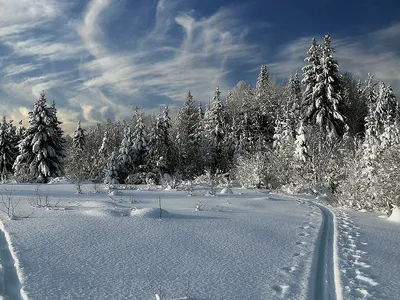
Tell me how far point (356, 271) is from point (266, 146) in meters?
27.6

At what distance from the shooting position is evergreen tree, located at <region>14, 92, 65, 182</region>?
114 feet

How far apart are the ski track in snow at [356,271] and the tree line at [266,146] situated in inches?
201

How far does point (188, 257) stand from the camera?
19.3ft

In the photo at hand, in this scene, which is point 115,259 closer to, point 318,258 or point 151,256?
point 151,256

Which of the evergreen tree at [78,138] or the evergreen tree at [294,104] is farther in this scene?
the evergreen tree at [78,138]

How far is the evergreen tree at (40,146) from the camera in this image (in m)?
34.7

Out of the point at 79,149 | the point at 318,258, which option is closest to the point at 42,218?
the point at 318,258

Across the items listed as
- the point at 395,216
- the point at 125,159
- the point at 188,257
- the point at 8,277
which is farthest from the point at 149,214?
the point at 125,159

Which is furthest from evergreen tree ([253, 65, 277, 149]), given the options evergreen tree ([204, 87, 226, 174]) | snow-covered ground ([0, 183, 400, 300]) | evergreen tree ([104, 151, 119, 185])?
snow-covered ground ([0, 183, 400, 300])

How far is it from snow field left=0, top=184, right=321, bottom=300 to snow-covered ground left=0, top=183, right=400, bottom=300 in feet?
0.05

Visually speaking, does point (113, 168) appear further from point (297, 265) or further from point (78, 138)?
point (297, 265)

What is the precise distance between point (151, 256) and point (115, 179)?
30576 millimetres

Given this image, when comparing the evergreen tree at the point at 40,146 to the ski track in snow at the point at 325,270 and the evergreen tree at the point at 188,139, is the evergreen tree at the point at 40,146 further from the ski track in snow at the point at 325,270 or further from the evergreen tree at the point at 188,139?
the ski track in snow at the point at 325,270

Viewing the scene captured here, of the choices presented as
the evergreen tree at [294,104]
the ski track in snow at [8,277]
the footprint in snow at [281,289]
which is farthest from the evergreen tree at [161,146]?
the footprint in snow at [281,289]
